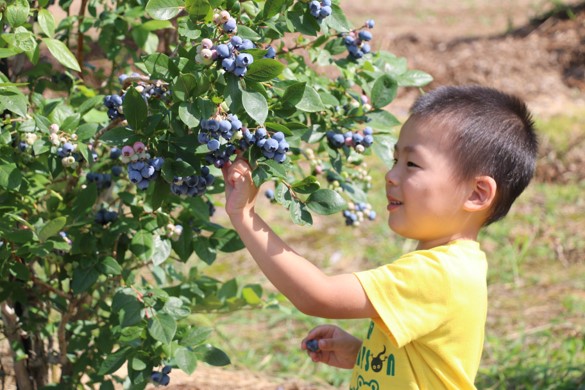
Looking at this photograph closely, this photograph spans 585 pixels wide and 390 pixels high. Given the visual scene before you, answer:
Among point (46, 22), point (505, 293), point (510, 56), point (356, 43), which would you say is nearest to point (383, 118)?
point (356, 43)

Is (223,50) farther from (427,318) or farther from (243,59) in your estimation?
(427,318)

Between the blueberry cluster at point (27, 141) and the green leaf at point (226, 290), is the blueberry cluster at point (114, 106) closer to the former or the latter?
the blueberry cluster at point (27, 141)

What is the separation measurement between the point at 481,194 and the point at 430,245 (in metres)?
0.14

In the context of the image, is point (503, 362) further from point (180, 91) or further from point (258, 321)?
point (180, 91)

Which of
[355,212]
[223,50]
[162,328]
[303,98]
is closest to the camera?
[223,50]

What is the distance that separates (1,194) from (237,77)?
0.70 m

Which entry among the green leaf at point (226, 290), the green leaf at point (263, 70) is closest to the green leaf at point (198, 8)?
the green leaf at point (263, 70)

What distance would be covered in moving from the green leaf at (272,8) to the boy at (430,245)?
264mm

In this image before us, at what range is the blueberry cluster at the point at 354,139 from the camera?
5.89 ft

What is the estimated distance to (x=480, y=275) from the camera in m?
1.64

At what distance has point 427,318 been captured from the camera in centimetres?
155

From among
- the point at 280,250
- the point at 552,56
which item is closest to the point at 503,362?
the point at 280,250

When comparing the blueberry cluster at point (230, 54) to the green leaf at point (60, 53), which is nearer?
the blueberry cluster at point (230, 54)

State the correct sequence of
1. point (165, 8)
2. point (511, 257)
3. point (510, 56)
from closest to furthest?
point (165, 8)
point (511, 257)
point (510, 56)
